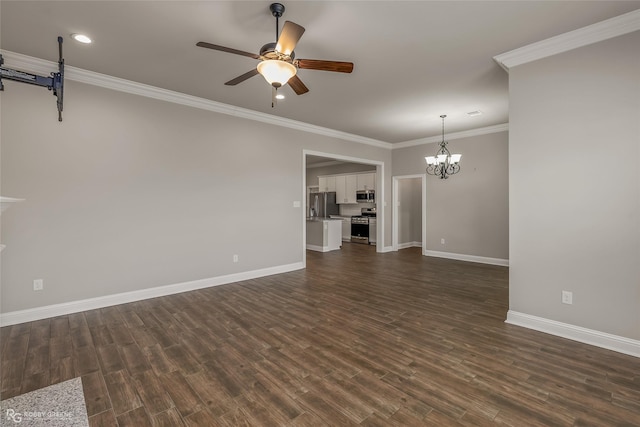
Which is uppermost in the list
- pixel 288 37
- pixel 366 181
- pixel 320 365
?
pixel 288 37

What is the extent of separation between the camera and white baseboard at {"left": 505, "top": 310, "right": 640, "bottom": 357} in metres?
2.58

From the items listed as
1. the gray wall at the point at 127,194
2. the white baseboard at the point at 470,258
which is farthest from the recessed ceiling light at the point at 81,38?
the white baseboard at the point at 470,258

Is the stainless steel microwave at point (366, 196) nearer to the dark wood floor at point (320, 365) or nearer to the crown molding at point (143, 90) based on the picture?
the crown molding at point (143, 90)

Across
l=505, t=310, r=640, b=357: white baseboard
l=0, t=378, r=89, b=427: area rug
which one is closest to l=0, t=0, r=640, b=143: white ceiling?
l=505, t=310, r=640, b=357: white baseboard

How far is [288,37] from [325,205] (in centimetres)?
788

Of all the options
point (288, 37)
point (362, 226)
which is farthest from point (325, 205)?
point (288, 37)

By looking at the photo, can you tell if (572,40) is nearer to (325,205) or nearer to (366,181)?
(366,181)

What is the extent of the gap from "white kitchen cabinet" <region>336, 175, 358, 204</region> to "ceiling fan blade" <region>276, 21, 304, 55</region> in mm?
7191

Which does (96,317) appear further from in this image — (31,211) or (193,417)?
(193,417)

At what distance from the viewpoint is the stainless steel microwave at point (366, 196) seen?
8.80m

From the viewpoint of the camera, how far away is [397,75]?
3.69 meters

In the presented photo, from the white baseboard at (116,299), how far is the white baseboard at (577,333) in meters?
3.74

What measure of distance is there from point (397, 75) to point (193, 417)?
388 centimetres

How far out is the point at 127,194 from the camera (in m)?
3.92
